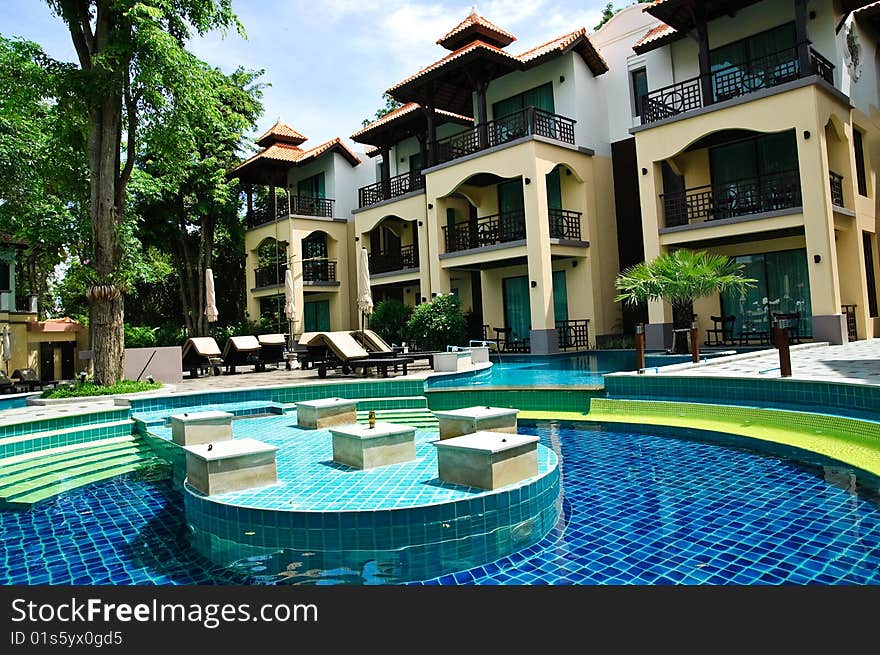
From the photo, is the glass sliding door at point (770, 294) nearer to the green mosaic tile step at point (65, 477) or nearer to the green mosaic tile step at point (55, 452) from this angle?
the green mosaic tile step at point (65, 477)

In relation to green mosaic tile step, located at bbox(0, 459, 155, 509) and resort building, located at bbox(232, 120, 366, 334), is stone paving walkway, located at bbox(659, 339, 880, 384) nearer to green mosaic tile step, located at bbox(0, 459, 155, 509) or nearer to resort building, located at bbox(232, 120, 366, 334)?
green mosaic tile step, located at bbox(0, 459, 155, 509)

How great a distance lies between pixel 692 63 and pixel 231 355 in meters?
15.0

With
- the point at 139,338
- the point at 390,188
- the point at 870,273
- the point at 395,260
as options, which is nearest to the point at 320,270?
the point at 395,260

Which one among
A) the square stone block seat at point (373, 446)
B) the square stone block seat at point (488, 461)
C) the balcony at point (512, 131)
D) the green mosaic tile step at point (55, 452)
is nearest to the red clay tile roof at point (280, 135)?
the balcony at point (512, 131)

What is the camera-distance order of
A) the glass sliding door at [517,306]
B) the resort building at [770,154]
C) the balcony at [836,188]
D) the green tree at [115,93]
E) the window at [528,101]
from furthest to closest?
the glass sliding door at [517,306]
the window at [528,101]
the balcony at [836,188]
the resort building at [770,154]
the green tree at [115,93]

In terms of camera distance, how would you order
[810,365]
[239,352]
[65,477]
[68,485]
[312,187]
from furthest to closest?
1. [312,187]
2. [239,352]
3. [810,365]
4. [65,477]
5. [68,485]

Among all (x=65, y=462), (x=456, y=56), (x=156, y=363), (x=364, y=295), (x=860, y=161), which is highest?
(x=456, y=56)

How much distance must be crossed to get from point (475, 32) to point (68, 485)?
1695 cm

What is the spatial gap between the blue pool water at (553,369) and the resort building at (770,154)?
1726mm

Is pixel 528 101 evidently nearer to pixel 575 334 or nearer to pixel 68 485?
pixel 575 334

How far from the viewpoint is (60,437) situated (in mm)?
7570

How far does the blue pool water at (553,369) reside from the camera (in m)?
11.1

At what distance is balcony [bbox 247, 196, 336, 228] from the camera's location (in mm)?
24219

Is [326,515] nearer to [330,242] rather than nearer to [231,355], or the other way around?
[231,355]
